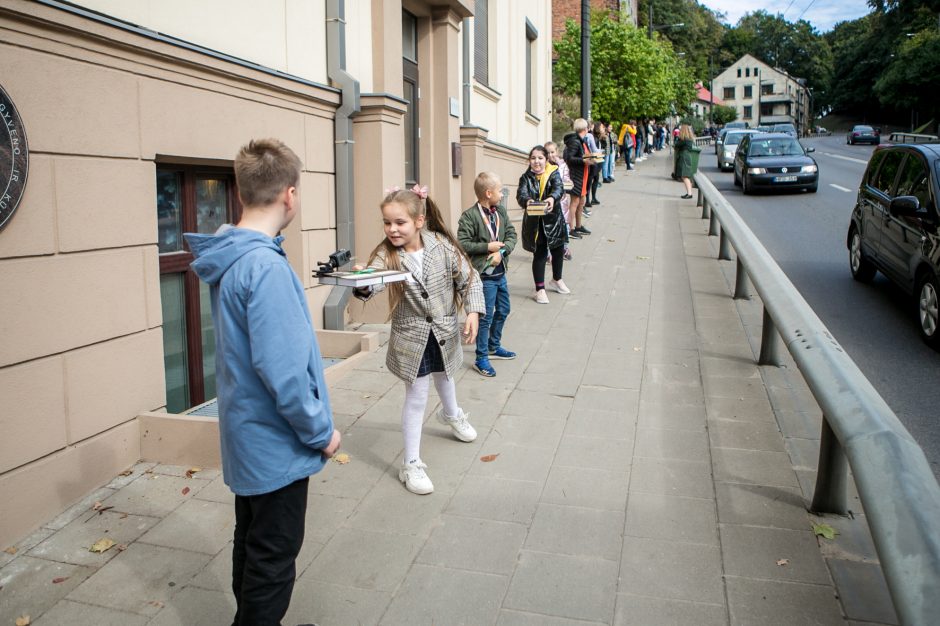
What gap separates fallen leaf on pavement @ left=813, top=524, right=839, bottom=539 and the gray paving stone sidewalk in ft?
0.15

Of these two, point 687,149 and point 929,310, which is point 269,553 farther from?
point 687,149

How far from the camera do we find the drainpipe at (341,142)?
784 centimetres

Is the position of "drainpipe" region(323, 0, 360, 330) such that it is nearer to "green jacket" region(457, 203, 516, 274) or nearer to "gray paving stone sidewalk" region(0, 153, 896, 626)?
"gray paving stone sidewalk" region(0, 153, 896, 626)

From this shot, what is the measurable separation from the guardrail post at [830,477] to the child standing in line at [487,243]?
3064mm

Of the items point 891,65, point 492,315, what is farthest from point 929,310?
point 891,65

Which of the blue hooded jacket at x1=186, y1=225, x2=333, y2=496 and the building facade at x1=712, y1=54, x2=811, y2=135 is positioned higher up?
the building facade at x1=712, y1=54, x2=811, y2=135

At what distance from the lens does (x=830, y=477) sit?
163 inches

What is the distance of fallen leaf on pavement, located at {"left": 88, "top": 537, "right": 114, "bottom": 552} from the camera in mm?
4027

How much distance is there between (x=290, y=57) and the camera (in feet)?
23.9

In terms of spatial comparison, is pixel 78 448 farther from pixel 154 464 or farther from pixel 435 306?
pixel 435 306

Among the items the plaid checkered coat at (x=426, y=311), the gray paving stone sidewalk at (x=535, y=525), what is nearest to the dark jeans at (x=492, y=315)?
the gray paving stone sidewalk at (x=535, y=525)

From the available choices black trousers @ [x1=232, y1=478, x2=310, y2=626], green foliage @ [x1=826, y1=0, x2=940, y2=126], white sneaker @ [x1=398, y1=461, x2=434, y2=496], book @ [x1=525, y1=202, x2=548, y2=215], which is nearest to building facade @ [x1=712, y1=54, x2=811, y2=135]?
green foliage @ [x1=826, y1=0, x2=940, y2=126]

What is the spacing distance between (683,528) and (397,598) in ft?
4.80

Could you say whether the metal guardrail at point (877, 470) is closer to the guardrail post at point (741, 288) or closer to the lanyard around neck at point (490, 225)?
the lanyard around neck at point (490, 225)
